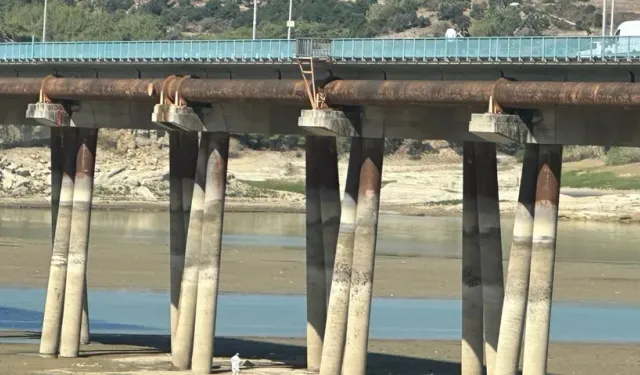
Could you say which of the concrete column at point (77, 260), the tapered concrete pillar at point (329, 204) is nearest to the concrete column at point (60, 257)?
the concrete column at point (77, 260)

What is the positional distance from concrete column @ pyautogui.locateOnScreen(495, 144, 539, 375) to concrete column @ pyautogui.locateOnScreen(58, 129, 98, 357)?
545 inches

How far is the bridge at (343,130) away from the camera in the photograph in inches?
1480

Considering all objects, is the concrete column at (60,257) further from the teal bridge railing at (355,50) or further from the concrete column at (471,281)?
the concrete column at (471,281)

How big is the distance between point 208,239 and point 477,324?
6847 millimetres

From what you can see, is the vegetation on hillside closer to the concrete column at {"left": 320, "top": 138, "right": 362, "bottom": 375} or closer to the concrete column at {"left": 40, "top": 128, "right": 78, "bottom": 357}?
the concrete column at {"left": 40, "top": 128, "right": 78, "bottom": 357}

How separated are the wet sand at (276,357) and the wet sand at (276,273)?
15.5m

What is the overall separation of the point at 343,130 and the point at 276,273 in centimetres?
3230

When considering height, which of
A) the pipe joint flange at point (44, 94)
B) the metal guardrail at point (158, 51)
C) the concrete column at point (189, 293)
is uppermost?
the metal guardrail at point (158, 51)

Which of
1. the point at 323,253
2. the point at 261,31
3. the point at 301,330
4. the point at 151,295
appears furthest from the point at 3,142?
the point at 323,253

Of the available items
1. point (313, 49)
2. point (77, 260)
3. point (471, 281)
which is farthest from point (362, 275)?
point (77, 260)

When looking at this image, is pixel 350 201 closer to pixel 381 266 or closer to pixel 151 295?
pixel 151 295

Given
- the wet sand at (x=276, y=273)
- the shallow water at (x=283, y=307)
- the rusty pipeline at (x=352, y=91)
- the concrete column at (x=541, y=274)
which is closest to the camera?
the rusty pipeline at (x=352, y=91)

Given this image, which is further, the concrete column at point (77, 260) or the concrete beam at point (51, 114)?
the concrete beam at point (51, 114)

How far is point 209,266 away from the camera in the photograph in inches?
1747
